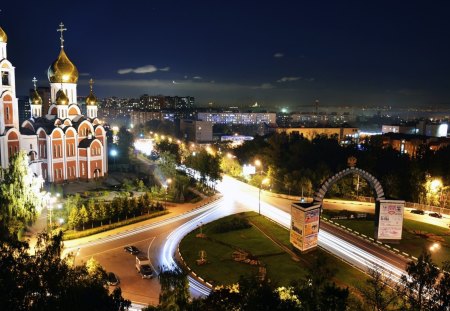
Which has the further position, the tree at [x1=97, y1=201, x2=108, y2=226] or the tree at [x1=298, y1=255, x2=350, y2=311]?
the tree at [x1=97, y1=201, x2=108, y2=226]

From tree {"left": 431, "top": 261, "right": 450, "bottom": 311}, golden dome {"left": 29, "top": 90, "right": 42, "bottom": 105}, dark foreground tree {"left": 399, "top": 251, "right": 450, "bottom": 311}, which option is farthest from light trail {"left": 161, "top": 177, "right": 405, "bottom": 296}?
golden dome {"left": 29, "top": 90, "right": 42, "bottom": 105}

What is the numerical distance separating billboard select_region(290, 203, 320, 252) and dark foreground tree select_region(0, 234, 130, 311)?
1433cm

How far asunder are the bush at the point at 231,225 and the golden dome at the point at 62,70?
24.9 m

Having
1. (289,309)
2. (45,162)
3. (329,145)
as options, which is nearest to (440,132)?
(329,145)

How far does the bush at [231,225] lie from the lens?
28.8 metres

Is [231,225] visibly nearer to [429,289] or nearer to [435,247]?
[435,247]

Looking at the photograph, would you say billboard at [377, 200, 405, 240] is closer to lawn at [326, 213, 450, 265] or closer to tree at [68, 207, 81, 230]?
lawn at [326, 213, 450, 265]

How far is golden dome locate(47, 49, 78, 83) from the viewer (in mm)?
42312

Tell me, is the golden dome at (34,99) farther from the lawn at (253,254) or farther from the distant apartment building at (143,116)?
the distant apartment building at (143,116)

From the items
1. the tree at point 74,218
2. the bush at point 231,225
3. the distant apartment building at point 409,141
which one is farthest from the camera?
the distant apartment building at point 409,141

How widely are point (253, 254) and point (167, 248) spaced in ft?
18.1

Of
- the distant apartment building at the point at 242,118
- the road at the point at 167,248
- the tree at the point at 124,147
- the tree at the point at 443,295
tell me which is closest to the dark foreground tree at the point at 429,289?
the tree at the point at 443,295

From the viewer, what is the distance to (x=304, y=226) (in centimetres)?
2408

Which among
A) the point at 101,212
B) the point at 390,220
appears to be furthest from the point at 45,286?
the point at 390,220
